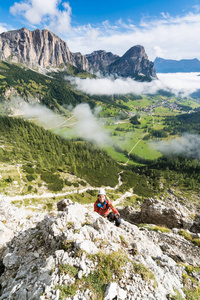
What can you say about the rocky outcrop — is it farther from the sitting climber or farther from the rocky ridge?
the sitting climber

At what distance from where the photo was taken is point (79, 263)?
341 inches

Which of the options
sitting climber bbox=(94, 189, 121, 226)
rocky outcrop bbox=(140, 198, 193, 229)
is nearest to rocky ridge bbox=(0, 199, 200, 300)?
sitting climber bbox=(94, 189, 121, 226)

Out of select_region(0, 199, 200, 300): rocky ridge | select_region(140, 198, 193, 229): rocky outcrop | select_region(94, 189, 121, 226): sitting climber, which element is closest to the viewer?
select_region(0, 199, 200, 300): rocky ridge

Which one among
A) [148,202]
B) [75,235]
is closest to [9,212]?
[75,235]

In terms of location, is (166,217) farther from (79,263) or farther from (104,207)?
(79,263)

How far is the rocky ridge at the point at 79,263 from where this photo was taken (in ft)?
25.4

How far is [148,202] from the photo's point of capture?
35719 mm

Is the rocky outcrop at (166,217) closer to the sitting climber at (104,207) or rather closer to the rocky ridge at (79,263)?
the rocky ridge at (79,263)

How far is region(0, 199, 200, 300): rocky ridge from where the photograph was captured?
775cm

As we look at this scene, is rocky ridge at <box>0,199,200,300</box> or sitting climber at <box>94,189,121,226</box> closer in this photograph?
rocky ridge at <box>0,199,200,300</box>

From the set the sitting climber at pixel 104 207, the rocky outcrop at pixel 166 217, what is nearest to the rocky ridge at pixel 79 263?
the sitting climber at pixel 104 207

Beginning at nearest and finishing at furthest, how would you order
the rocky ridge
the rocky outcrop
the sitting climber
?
the rocky ridge < the sitting climber < the rocky outcrop

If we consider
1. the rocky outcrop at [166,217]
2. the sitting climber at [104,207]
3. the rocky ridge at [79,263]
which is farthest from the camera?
the rocky outcrop at [166,217]

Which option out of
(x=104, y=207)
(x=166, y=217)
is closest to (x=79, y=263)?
(x=104, y=207)
